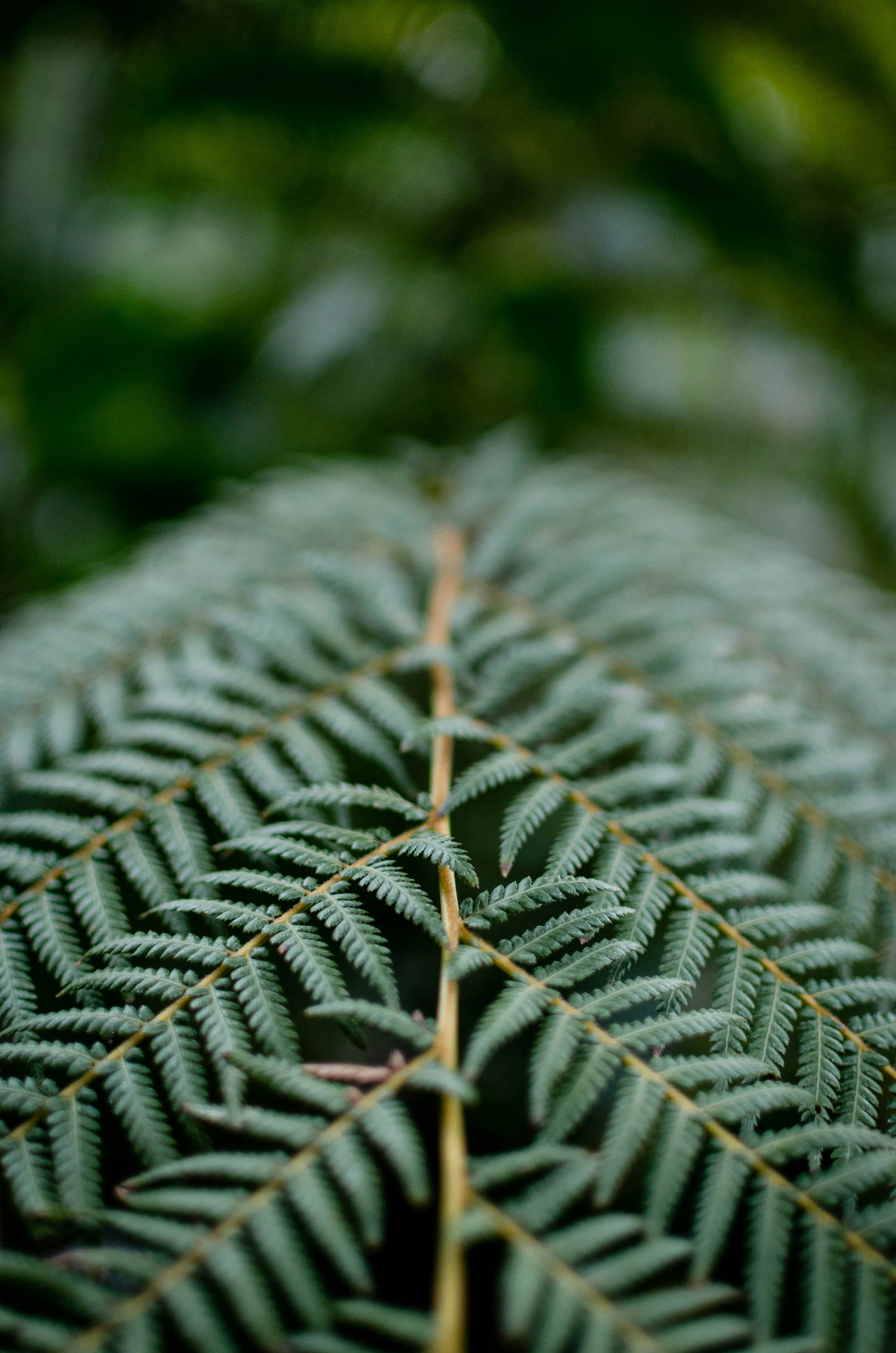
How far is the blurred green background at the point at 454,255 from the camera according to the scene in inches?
60.9

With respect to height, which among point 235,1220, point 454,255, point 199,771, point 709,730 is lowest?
point 235,1220

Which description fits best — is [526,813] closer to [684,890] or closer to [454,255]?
[684,890]

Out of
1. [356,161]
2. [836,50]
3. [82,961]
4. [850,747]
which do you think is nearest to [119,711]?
[82,961]

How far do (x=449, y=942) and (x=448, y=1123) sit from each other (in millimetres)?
125

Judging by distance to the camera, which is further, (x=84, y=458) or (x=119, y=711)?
(x=84, y=458)

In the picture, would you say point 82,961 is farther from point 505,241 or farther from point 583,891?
point 505,241

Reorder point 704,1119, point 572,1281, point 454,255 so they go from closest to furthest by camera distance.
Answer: point 572,1281 < point 704,1119 < point 454,255

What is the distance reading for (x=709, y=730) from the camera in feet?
3.12

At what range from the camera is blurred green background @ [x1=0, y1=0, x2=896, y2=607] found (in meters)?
1.55

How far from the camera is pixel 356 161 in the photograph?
1.60m

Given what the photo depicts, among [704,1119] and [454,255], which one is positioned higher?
[454,255]

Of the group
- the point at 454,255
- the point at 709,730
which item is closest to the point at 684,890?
the point at 709,730

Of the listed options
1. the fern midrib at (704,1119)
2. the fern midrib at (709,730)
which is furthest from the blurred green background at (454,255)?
the fern midrib at (704,1119)

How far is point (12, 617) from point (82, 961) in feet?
2.50
